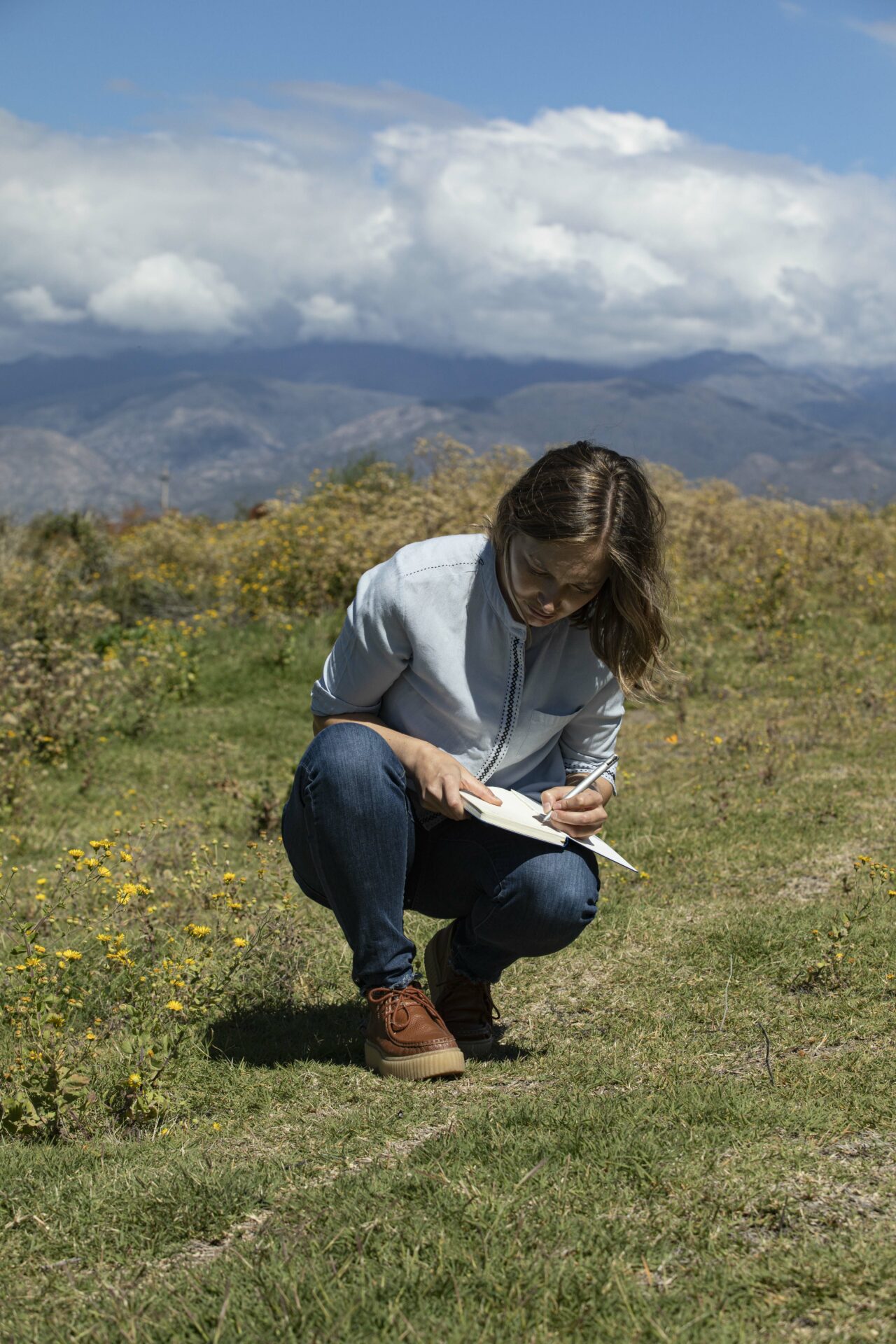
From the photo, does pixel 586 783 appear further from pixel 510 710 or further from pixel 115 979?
pixel 115 979

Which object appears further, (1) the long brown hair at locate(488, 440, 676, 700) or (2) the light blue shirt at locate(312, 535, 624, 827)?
(2) the light blue shirt at locate(312, 535, 624, 827)

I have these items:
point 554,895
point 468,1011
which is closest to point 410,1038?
point 468,1011

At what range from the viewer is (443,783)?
270 centimetres

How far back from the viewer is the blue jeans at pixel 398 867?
2738mm

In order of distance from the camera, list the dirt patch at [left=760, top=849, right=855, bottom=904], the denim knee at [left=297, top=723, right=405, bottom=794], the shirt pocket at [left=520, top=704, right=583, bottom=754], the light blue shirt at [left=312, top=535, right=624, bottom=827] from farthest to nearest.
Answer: the dirt patch at [left=760, top=849, right=855, bottom=904], the shirt pocket at [left=520, top=704, right=583, bottom=754], the light blue shirt at [left=312, top=535, right=624, bottom=827], the denim knee at [left=297, top=723, right=405, bottom=794]

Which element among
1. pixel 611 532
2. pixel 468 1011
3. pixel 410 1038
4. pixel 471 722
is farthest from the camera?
pixel 468 1011

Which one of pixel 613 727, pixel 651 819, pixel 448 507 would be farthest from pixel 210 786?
pixel 448 507

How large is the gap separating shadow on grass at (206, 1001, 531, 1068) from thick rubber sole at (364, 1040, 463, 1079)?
0.59 ft

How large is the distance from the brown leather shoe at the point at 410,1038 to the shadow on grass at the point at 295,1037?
0.63ft

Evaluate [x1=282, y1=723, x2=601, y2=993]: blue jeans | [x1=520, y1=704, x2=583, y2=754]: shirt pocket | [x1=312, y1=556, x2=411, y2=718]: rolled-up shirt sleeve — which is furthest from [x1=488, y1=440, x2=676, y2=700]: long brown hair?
[x1=282, y1=723, x2=601, y2=993]: blue jeans

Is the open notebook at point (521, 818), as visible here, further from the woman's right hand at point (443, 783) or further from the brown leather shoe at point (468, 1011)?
the brown leather shoe at point (468, 1011)

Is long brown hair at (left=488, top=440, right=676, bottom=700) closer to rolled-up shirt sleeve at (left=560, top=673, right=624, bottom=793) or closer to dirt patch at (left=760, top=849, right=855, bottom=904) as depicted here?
rolled-up shirt sleeve at (left=560, top=673, right=624, bottom=793)

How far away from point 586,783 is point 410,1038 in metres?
0.73

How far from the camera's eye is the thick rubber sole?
2.79 meters
